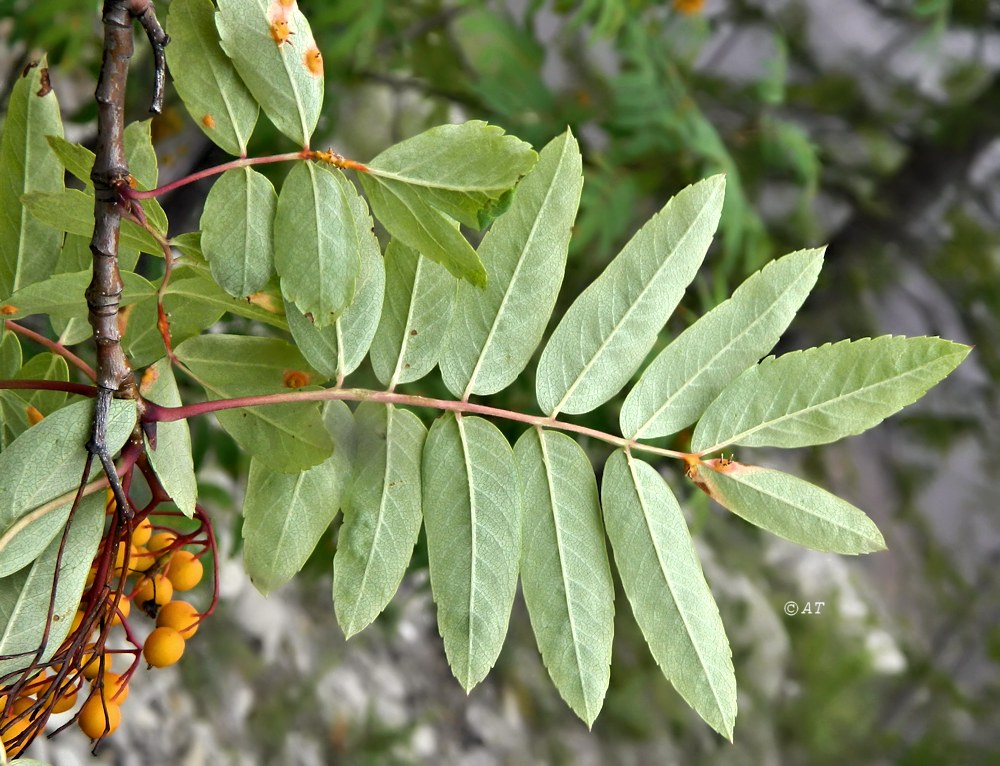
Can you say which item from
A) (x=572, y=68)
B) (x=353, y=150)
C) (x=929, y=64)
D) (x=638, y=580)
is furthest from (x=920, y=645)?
(x=638, y=580)

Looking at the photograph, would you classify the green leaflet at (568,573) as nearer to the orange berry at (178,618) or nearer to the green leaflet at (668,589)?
the green leaflet at (668,589)

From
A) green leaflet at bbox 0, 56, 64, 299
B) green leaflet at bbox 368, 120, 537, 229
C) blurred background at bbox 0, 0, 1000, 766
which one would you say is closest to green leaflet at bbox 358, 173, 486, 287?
green leaflet at bbox 368, 120, 537, 229

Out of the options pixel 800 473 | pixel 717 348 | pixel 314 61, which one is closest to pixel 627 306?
pixel 717 348

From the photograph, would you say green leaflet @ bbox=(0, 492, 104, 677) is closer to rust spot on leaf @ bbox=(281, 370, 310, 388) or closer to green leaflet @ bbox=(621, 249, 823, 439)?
rust spot on leaf @ bbox=(281, 370, 310, 388)

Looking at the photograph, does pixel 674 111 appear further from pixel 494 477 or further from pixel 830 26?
pixel 830 26

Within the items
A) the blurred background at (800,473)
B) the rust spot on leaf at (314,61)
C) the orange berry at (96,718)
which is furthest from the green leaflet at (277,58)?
the blurred background at (800,473)

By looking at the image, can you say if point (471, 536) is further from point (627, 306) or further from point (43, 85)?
point (43, 85)
